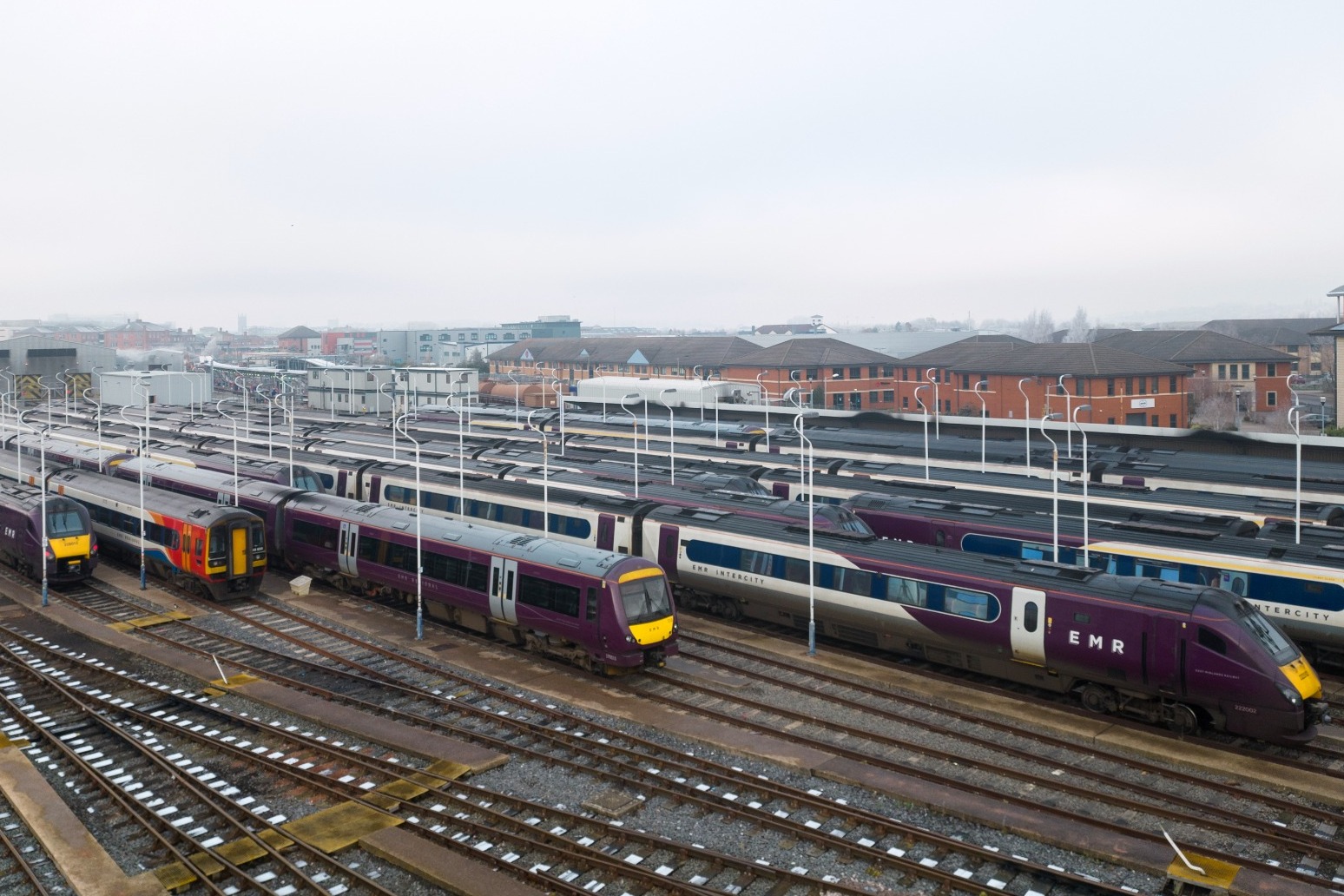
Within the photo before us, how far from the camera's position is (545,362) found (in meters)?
127

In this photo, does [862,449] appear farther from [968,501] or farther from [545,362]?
[545,362]

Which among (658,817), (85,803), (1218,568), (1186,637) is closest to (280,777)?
(85,803)

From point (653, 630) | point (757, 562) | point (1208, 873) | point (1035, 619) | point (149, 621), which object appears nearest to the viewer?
point (1208, 873)

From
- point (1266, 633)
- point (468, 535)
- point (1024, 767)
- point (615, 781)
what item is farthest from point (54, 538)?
point (1266, 633)

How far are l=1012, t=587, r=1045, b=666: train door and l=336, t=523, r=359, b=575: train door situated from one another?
762 inches

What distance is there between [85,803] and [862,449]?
35655mm

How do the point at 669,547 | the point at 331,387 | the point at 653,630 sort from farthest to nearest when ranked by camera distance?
the point at 331,387, the point at 669,547, the point at 653,630

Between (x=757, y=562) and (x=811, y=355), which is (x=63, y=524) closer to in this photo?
(x=757, y=562)

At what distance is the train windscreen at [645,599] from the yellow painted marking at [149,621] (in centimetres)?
1465

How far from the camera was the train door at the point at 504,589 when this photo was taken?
2586cm

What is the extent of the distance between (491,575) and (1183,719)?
52.3ft

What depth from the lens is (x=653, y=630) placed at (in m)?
23.8

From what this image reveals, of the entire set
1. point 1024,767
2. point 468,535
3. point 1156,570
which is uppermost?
point 468,535

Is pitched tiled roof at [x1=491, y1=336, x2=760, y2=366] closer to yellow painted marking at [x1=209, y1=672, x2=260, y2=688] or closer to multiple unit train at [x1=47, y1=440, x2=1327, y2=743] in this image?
multiple unit train at [x1=47, y1=440, x2=1327, y2=743]
